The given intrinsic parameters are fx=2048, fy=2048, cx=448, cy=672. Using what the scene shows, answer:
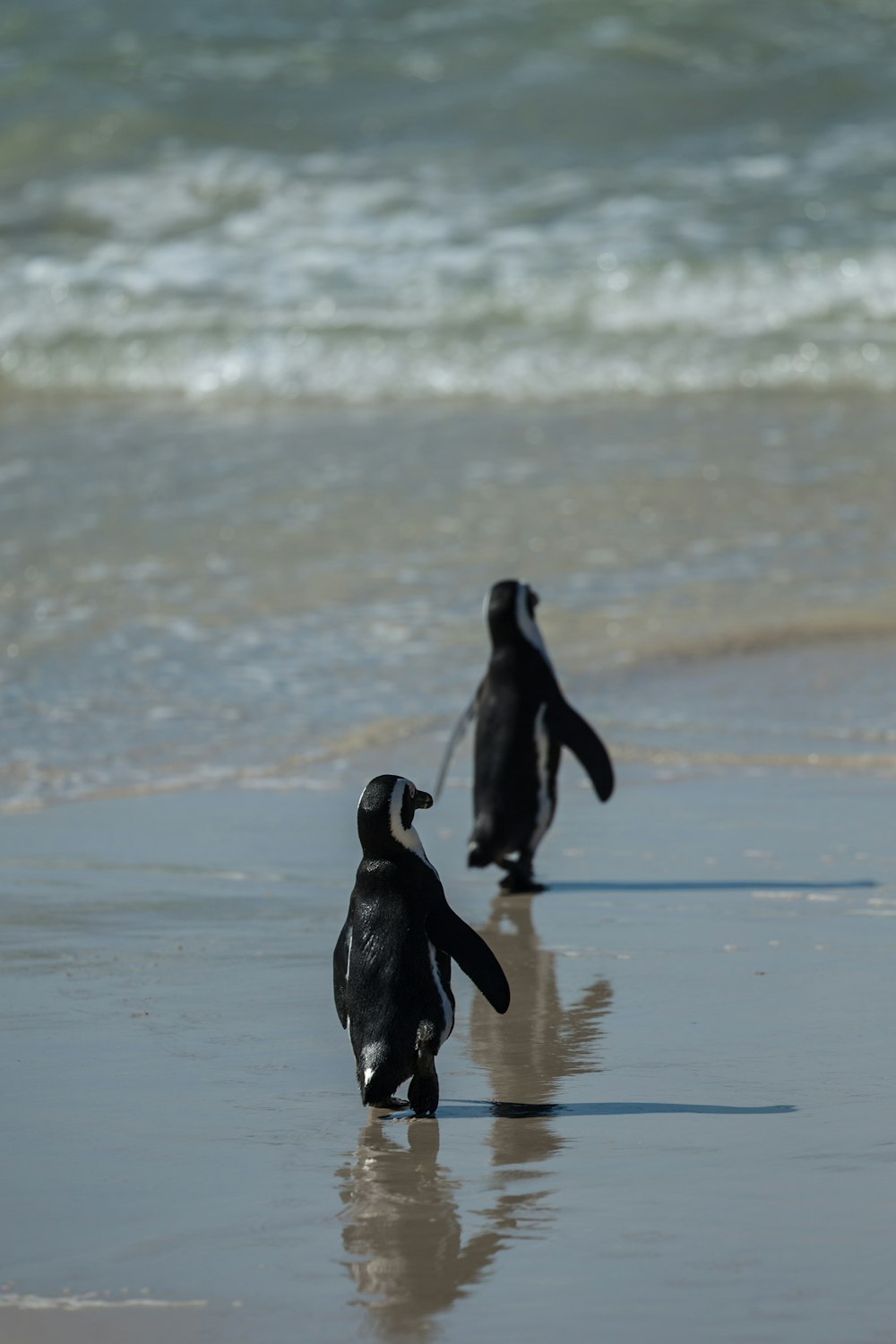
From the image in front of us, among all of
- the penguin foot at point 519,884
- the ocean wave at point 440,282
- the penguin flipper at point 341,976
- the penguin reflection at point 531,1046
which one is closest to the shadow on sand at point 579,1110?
the penguin reflection at point 531,1046

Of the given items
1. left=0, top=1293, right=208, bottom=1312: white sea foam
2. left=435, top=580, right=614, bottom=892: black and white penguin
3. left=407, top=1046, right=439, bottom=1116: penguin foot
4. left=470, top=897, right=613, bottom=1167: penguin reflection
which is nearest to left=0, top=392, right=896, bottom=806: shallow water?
left=435, top=580, right=614, bottom=892: black and white penguin

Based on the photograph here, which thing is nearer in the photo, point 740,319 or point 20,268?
point 740,319

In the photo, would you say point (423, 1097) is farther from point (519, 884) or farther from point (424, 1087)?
point (519, 884)

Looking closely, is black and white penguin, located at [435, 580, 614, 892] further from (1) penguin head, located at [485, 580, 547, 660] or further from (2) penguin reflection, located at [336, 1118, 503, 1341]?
(2) penguin reflection, located at [336, 1118, 503, 1341]

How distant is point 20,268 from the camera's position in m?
15.7

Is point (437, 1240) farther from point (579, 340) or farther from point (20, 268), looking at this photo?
point (20, 268)

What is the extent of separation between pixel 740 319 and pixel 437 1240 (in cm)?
1141

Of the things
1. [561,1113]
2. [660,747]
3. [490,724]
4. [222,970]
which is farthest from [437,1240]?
[660,747]

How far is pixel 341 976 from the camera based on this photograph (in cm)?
335

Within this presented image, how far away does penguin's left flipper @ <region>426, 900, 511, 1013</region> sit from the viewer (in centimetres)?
320

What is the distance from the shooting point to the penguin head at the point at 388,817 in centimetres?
333

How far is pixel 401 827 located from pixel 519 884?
4.79ft

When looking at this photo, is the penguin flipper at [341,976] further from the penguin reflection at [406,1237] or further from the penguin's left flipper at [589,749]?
the penguin's left flipper at [589,749]

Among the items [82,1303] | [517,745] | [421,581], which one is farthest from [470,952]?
[421,581]
